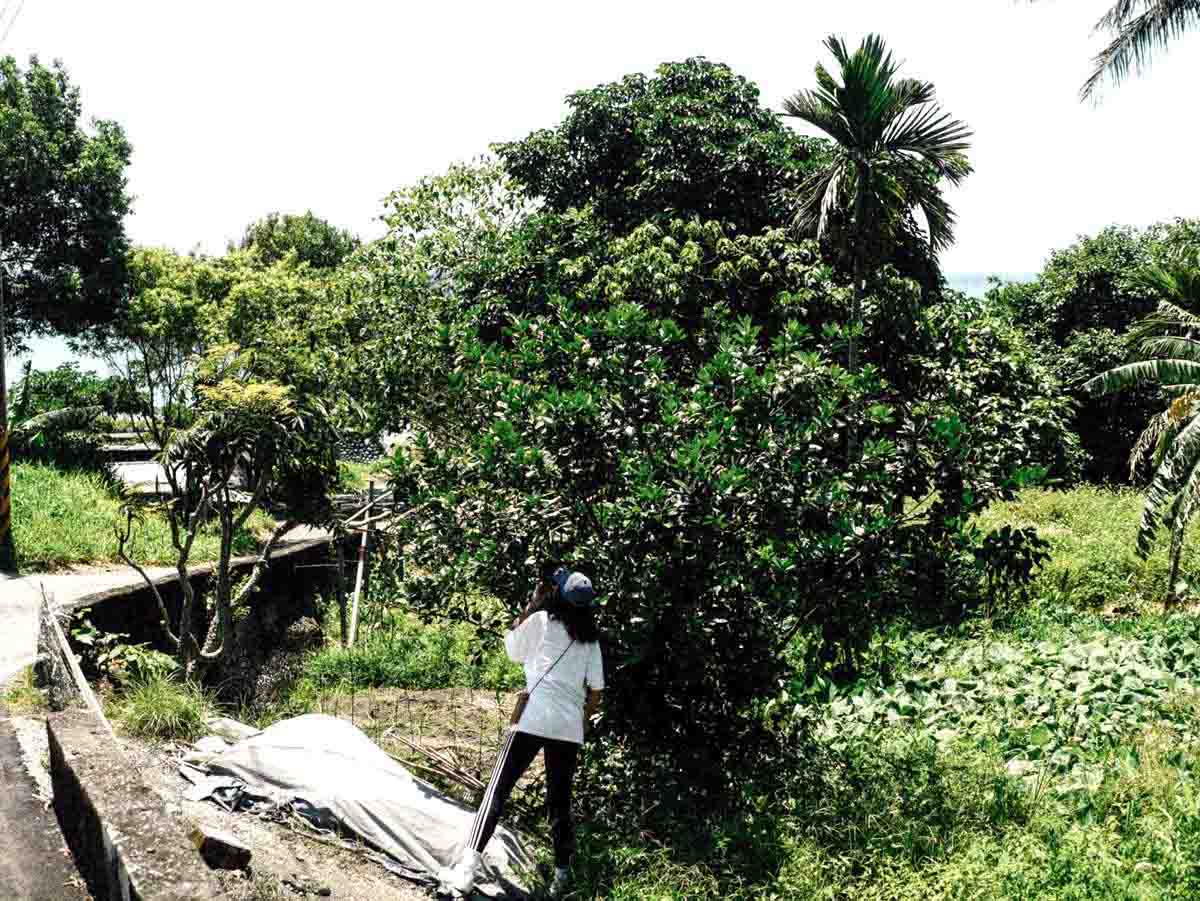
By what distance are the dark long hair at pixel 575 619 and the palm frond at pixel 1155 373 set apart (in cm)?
1222

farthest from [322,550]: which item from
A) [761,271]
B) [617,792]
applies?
[617,792]

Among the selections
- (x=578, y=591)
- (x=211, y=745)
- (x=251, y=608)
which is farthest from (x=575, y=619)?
(x=251, y=608)

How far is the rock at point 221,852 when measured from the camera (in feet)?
17.0

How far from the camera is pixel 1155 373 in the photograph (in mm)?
15922

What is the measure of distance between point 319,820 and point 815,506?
141 inches

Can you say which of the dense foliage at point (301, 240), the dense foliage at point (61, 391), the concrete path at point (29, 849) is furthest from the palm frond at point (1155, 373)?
the dense foliage at point (301, 240)

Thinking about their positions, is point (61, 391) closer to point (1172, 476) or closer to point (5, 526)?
point (5, 526)

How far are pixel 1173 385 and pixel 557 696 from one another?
13770 millimetres

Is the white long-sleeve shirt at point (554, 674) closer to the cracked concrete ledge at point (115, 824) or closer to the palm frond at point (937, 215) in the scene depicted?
the cracked concrete ledge at point (115, 824)

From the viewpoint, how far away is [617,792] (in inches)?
287

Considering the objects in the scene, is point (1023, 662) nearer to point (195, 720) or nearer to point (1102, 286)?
point (195, 720)

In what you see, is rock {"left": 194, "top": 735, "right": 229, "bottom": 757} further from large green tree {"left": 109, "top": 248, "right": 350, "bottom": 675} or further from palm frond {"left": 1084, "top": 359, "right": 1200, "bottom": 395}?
palm frond {"left": 1084, "top": 359, "right": 1200, "bottom": 395}

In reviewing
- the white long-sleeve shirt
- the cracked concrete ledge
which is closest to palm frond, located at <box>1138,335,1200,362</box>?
the white long-sleeve shirt

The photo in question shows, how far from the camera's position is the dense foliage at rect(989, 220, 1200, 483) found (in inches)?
1115
